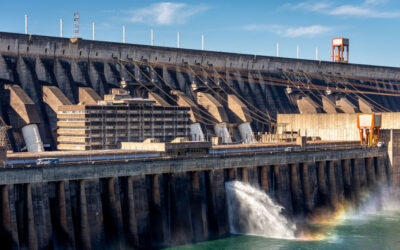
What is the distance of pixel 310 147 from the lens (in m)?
92.0

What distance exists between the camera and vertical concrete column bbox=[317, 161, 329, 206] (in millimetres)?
85312

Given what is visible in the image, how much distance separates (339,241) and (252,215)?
10.2m

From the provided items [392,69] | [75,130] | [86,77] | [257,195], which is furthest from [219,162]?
[392,69]

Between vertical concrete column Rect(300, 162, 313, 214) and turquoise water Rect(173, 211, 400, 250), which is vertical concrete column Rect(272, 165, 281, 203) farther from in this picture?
turquoise water Rect(173, 211, 400, 250)

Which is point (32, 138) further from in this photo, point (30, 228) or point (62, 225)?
point (30, 228)

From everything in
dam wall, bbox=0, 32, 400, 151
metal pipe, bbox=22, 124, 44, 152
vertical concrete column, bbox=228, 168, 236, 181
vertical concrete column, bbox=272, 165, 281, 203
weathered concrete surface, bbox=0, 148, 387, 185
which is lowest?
vertical concrete column, bbox=272, 165, 281, 203

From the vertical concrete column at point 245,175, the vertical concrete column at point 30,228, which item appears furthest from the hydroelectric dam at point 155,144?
the vertical concrete column at point 245,175

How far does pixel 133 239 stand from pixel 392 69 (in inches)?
5280

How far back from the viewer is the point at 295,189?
81.8 meters

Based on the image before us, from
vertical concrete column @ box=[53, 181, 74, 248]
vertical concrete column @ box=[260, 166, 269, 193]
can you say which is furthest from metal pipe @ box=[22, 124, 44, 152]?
vertical concrete column @ box=[260, 166, 269, 193]

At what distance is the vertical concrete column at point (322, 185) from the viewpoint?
280ft

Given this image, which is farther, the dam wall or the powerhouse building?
the dam wall

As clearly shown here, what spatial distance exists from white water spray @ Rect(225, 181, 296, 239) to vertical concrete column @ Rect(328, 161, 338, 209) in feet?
47.7

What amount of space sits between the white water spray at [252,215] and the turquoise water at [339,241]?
6.60ft
